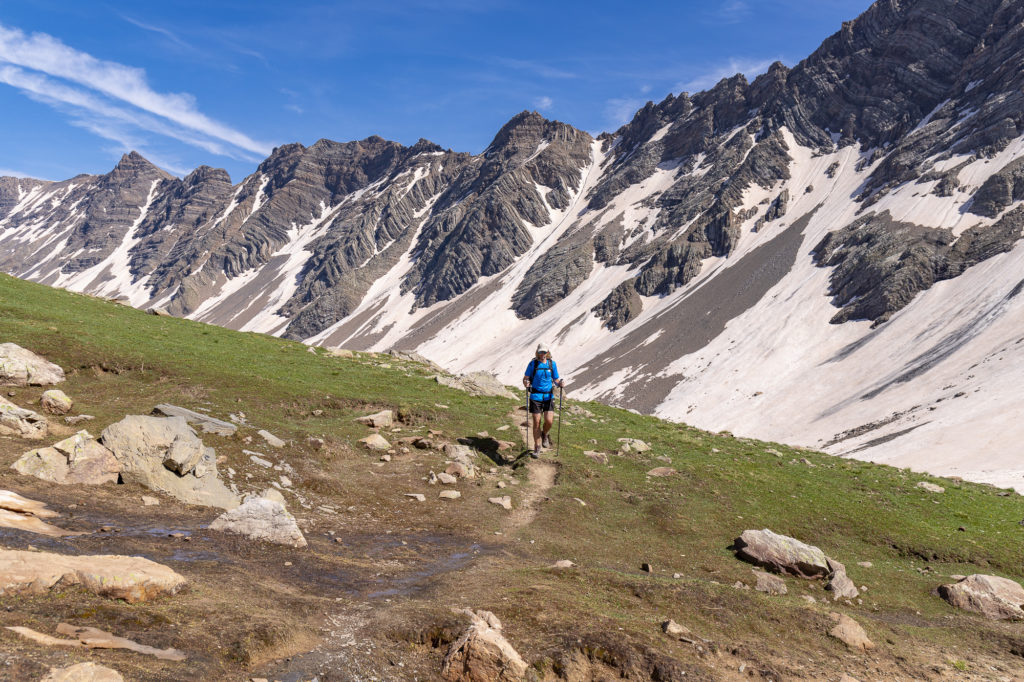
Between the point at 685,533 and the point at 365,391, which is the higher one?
the point at 365,391

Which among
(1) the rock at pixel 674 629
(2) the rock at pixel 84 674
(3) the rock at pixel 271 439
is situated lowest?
(1) the rock at pixel 674 629

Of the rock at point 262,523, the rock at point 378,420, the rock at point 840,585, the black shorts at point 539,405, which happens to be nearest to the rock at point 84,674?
the rock at point 262,523

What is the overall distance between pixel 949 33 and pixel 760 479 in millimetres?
214685

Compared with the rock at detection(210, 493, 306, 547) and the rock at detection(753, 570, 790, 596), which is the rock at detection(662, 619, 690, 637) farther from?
the rock at detection(210, 493, 306, 547)

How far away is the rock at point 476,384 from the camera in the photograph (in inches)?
1248

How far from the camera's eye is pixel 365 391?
27109mm

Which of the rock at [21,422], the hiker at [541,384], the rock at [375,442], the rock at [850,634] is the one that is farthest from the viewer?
the hiker at [541,384]

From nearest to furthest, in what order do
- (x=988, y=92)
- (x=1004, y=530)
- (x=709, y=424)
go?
(x=1004, y=530) < (x=709, y=424) < (x=988, y=92)

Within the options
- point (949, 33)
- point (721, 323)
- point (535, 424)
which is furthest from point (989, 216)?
point (535, 424)

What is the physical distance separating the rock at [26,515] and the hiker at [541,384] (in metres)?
13.4

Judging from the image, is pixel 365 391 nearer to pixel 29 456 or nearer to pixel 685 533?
pixel 29 456

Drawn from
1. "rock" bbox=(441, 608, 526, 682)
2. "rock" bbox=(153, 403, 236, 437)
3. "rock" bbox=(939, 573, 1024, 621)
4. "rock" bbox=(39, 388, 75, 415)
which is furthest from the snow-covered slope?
"rock" bbox=(39, 388, 75, 415)

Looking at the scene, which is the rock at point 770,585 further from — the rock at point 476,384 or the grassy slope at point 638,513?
the rock at point 476,384

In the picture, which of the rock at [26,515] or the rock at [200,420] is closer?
the rock at [26,515]
